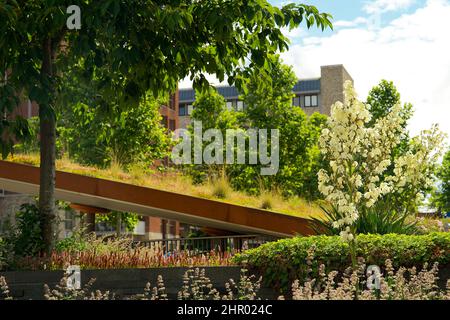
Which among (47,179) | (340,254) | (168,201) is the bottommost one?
(340,254)

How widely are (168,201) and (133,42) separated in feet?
22.7

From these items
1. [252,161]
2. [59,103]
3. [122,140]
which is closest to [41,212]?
[59,103]

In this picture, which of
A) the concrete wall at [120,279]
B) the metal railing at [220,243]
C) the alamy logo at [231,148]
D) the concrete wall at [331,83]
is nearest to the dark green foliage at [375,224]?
the concrete wall at [120,279]

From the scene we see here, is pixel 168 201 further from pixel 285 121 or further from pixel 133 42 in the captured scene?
pixel 285 121

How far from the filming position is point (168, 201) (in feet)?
58.3

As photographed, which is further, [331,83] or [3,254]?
[331,83]

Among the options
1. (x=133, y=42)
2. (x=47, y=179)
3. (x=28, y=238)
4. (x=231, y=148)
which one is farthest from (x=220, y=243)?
(x=231, y=148)

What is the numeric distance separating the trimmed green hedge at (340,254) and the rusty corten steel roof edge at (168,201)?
5.82 metres

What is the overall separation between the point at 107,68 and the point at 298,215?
19.5 feet

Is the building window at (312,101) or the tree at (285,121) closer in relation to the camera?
the tree at (285,121)

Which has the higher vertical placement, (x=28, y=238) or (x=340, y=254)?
(x=28, y=238)

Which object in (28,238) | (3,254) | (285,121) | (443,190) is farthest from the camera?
(443,190)

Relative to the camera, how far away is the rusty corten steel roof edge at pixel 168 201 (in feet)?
55.9

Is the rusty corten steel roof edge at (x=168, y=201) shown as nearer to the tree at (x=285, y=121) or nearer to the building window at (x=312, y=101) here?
the tree at (x=285, y=121)
